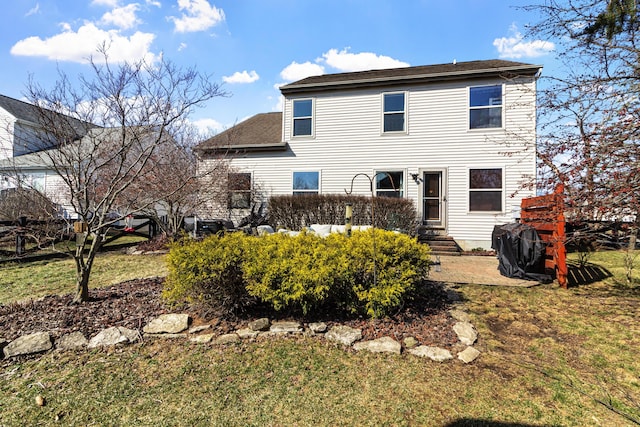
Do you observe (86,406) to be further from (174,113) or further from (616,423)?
(174,113)

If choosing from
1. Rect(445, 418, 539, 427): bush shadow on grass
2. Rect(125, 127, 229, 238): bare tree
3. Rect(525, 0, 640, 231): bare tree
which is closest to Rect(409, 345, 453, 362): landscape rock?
Rect(445, 418, 539, 427): bush shadow on grass

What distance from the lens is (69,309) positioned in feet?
12.4

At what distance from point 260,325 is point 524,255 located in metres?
5.03

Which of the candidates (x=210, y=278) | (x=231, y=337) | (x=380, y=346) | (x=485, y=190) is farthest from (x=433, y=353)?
(x=485, y=190)

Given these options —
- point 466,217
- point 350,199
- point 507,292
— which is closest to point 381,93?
point 350,199

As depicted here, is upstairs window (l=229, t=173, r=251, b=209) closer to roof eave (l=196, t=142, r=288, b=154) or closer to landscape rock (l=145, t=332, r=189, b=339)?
roof eave (l=196, t=142, r=288, b=154)

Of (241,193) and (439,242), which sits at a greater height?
(241,193)

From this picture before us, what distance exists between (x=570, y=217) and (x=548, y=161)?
929 mm

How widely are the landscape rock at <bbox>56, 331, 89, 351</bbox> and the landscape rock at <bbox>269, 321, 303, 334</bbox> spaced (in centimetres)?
179

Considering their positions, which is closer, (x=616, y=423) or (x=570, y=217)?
(x=616, y=423)

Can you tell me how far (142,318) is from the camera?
3617 mm

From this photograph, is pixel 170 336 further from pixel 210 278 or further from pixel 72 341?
pixel 72 341

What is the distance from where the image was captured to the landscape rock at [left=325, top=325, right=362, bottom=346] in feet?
10.4

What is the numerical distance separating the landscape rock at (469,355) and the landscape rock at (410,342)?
0.40 m
